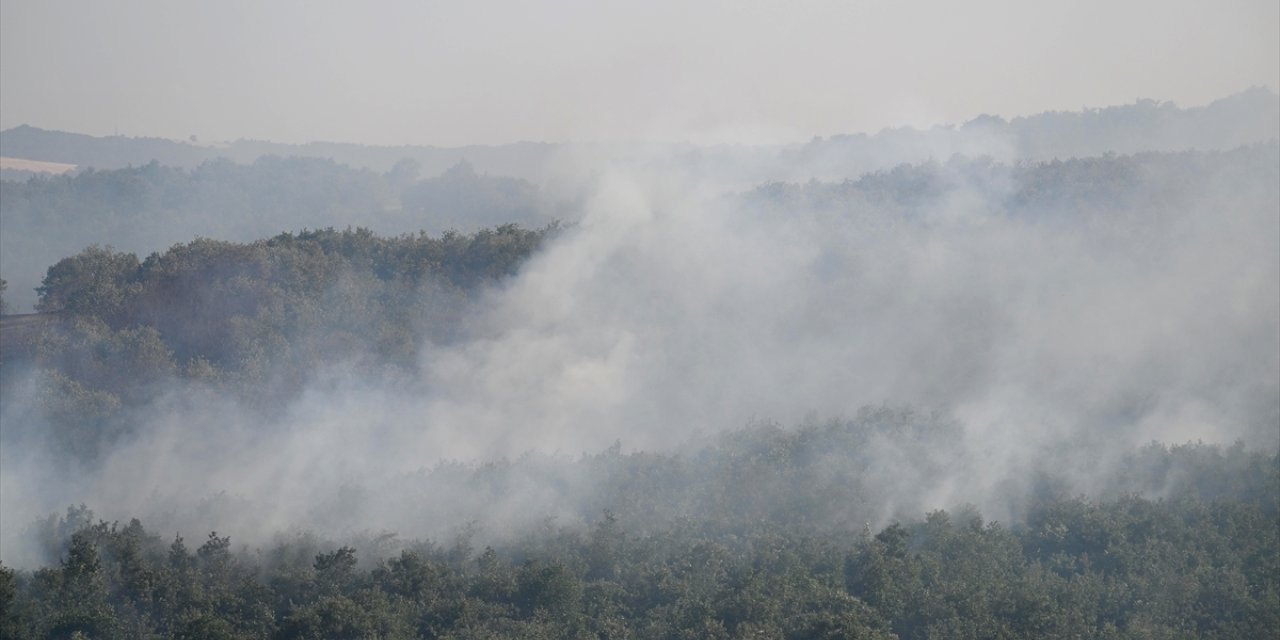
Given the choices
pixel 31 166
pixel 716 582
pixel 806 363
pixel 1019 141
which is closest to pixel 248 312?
pixel 806 363

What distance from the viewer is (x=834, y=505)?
74.0ft

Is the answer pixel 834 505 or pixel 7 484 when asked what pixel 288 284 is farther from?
pixel 834 505

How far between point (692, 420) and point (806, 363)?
3.99 m

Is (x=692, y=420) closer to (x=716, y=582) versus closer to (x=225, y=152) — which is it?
(x=716, y=582)

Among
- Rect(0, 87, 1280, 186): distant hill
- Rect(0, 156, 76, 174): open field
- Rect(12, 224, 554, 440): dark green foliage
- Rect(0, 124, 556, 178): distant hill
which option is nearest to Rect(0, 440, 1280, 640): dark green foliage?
Rect(12, 224, 554, 440): dark green foliage

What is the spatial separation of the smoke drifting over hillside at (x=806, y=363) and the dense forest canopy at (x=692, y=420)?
107 millimetres

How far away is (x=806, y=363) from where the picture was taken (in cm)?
3166

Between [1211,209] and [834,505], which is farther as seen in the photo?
[1211,209]

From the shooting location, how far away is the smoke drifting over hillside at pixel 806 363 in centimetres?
2398

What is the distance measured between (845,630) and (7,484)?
18347 mm

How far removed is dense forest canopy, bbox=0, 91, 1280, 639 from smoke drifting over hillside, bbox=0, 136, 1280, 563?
0.11 metres


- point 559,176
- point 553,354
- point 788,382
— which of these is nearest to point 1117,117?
point 559,176

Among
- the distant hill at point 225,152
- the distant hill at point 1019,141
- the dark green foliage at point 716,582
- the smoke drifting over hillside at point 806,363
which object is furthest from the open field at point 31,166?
the dark green foliage at point 716,582

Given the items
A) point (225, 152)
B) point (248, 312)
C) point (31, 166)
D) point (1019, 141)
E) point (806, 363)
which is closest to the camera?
point (248, 312)
